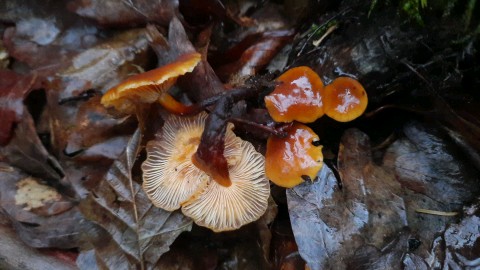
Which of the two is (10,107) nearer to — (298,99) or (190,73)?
(190,73)

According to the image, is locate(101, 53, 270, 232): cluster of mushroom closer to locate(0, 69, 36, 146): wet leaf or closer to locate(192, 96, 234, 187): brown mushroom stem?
locate(192, 96, 234, 187): brown mushroom stem

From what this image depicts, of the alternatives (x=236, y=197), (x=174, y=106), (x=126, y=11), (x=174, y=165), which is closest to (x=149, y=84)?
(x=174, y=106)

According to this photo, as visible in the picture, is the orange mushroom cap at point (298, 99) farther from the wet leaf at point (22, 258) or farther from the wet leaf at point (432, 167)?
the wet leaf at point (22, 258)

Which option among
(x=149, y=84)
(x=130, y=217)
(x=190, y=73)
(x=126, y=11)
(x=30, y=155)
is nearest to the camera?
(x=149, y=84)

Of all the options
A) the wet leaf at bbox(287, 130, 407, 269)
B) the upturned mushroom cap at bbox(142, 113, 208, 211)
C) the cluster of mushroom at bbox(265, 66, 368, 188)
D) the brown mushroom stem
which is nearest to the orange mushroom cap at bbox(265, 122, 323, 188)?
the cluster of mushroom at bbox(265, 66, 368, 188)

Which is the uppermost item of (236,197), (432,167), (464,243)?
(236,197)

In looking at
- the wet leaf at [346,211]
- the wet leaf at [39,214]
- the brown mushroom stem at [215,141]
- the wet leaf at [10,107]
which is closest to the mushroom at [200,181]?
the brown mushroom stem at [215,141]
